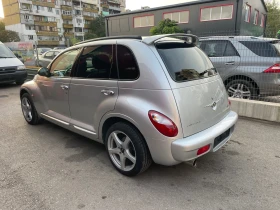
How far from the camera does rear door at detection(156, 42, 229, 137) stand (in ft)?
7.81

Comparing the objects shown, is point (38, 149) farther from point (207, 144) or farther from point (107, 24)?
point (107, 24)

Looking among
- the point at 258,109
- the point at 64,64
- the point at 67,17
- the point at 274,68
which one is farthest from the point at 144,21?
the point at 67,17

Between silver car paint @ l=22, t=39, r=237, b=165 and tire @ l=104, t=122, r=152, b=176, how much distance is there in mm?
106

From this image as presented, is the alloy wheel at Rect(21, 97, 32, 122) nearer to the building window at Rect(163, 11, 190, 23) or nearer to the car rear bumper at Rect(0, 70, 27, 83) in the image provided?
the car rear bumper at Rect(0, 70, 27, 83)

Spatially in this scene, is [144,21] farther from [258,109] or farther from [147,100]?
[147,100]

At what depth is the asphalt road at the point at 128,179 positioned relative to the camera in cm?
234

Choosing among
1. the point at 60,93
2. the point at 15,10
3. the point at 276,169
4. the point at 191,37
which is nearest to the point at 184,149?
the point at 276,169

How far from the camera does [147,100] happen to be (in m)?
2.43

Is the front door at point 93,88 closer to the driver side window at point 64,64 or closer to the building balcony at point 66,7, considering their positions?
the driver side window at point 64,64

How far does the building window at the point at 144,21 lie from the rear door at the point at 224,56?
22.2m

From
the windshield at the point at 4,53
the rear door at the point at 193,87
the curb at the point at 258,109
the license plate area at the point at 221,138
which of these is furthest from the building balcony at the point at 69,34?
the license plate area at the point at 221,138

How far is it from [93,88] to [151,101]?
0.99 meters

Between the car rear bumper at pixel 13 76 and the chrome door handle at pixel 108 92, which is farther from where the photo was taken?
the car rear bumper at pixel 13 76

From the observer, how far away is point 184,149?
7.45 feet
